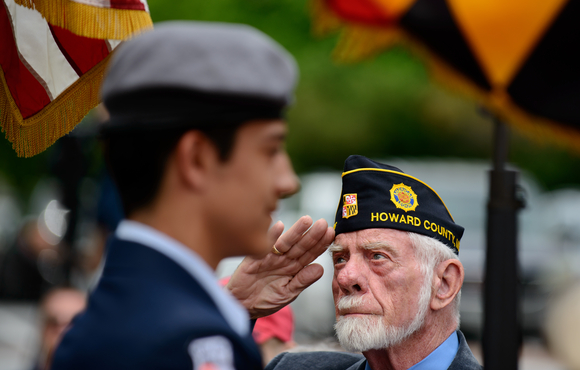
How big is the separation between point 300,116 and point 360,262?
1465 cm

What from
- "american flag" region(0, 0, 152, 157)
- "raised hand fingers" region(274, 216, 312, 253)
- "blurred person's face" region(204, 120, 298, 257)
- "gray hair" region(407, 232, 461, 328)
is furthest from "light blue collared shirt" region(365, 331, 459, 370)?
"american flag" region(0, 0, 152, 157)

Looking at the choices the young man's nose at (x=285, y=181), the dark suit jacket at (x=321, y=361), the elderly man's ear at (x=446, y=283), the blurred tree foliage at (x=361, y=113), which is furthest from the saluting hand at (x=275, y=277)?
the blurred tree foliage at (x=361, y=113)

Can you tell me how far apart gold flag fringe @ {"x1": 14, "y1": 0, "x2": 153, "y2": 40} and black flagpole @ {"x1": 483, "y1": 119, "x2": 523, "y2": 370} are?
4.49 ft

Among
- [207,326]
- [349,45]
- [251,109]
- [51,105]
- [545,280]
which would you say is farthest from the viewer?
[545,280]

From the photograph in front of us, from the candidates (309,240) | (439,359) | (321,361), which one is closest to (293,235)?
(309,240)

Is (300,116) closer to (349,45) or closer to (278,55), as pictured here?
(349,45)

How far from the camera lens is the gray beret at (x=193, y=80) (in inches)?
55.4

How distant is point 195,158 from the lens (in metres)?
1.45

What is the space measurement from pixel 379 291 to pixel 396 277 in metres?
0.09

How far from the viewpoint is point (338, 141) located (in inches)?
689

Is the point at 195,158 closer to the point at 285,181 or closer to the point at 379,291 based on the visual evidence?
the point at 285,181

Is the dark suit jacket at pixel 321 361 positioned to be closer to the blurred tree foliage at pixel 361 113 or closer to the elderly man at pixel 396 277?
the elderly man at pixel 396 277

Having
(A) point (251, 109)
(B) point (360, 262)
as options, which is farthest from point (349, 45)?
(A) point (251, 109)

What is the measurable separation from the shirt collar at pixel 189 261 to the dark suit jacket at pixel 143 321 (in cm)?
1
